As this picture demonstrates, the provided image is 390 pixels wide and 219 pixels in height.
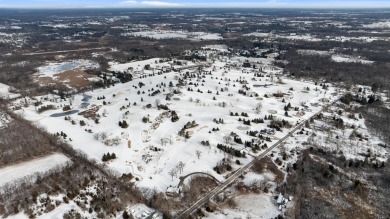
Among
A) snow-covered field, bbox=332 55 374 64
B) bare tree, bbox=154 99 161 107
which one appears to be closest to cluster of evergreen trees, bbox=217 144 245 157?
bare tree, bbox=154 99 161 107

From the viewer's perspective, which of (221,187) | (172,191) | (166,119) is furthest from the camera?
(166,119)

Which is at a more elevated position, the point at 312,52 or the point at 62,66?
the point at 312,52

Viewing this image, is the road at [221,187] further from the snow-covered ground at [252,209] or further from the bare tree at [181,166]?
the bare tree at [181,166]

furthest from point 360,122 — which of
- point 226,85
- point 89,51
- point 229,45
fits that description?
point 89,51

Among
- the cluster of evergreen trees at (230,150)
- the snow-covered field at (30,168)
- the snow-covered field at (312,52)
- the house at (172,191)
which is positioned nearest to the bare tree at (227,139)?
the cluster of evergreen trees at (230,150)

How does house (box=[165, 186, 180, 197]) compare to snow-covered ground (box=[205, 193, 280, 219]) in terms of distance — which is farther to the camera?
house (box=[165, 186, 180, 197])

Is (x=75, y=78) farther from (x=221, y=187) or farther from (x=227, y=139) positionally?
(x=221, y=187)

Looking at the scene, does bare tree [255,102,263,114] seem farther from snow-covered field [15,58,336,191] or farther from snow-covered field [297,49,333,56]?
snow-covered field [297,49,333,56]

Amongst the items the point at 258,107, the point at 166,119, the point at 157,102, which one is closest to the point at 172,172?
the point at 166,119
